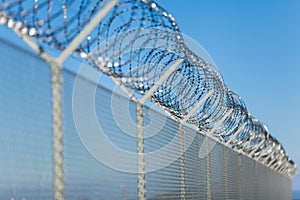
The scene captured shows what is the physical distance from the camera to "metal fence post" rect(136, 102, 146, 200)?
5.73 metres

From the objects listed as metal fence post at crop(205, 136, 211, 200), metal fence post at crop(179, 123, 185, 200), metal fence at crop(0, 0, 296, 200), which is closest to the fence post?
metal fence at crop(0, 0, 296, 200)

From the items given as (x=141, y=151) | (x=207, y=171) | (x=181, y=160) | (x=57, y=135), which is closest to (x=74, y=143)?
(x=57, y=135)

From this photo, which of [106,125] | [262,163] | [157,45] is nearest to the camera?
[106,125]

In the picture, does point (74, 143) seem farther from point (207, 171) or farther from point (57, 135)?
point (207, 171)

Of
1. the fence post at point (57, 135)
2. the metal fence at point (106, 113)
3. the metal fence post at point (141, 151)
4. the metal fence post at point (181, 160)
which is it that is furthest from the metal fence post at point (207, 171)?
the fence post at point (57, 135)

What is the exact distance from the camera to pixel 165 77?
6199mm

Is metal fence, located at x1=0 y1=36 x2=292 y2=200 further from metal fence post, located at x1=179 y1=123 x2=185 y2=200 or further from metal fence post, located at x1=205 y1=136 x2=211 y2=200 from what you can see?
metal fence post, located at x1=205 y1=136 x2=211 y2=200

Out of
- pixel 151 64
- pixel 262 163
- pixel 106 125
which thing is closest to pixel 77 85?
pixel 106 125

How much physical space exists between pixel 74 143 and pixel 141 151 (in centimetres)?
182

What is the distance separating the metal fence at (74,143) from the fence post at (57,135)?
0.04 metres

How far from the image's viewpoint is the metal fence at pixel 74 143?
10.7ft

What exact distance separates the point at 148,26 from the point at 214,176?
5.13 metres

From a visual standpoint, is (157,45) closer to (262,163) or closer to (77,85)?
(77,85)

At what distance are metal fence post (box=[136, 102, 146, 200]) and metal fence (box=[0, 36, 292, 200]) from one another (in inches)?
2.0
